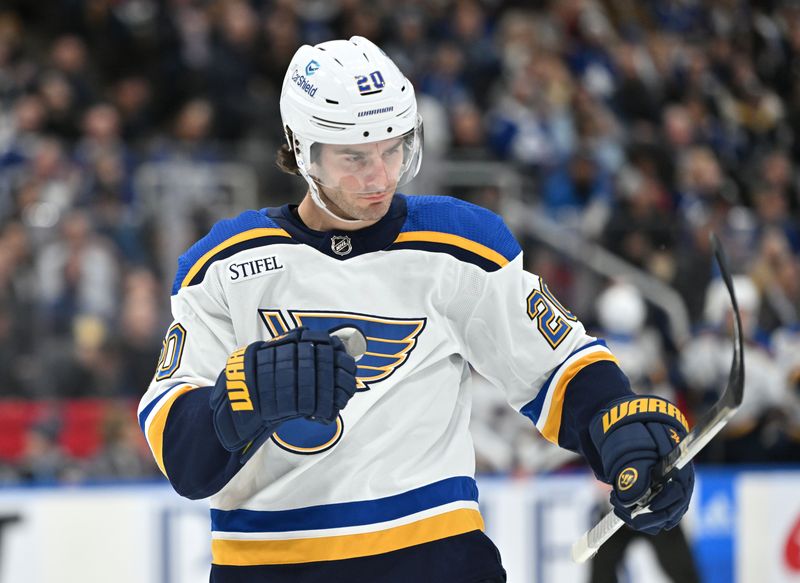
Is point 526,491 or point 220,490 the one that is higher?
point 220,490

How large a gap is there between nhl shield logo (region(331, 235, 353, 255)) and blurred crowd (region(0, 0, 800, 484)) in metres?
4.03

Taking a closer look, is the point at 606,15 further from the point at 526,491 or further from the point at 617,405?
the point at 617,405

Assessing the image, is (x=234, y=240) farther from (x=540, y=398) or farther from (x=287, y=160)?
(x=540, y=398)

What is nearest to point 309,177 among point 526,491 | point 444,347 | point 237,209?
point 444,347

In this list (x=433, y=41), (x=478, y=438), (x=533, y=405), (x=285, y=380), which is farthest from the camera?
(x=433, y=41)

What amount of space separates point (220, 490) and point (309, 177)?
22.3 inches

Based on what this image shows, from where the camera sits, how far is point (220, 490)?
2.27 metres

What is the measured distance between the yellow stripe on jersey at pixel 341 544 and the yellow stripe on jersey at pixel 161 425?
0.67 ft

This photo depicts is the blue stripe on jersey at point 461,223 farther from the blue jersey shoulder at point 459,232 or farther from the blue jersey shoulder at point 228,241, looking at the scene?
the blue jersey shoulder at point 228,241

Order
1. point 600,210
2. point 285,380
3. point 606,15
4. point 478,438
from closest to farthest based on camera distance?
point 285,380 → point 478,438 → point 600,210 → point 606,15

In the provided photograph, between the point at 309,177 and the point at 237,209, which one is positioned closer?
the point at 309,177

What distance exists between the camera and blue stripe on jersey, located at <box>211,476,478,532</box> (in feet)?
7.46

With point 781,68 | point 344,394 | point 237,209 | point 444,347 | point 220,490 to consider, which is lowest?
point 781,68

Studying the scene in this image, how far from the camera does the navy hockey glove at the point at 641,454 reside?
2.08 metres
